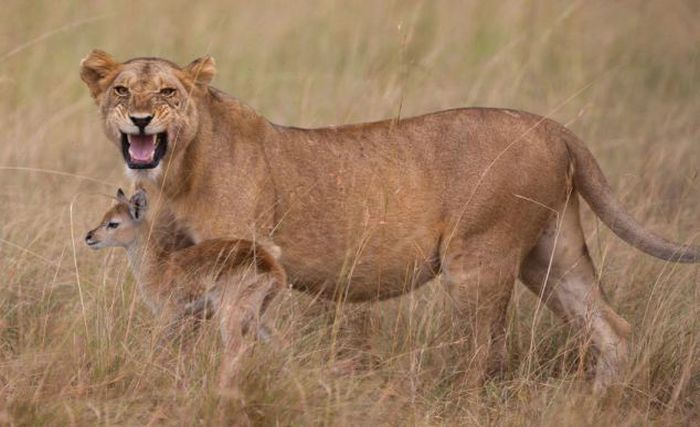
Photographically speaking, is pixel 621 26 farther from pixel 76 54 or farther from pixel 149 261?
pixel 149 261

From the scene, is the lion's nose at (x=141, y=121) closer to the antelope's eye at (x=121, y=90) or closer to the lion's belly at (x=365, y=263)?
the antelope's eye at (x=121, y=90)

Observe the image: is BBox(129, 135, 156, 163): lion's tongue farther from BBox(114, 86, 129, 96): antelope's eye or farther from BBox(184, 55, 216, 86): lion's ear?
BBox(184, 55, 216, 86): lion's ear

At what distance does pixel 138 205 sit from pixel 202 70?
670 millimetres

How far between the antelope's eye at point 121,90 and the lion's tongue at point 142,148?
182 mm

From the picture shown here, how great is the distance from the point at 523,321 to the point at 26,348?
8.35 ft

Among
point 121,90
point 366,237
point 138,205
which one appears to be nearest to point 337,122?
point 366,237

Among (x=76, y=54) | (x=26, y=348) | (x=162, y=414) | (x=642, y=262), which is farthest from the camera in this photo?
(x=76, y=54)

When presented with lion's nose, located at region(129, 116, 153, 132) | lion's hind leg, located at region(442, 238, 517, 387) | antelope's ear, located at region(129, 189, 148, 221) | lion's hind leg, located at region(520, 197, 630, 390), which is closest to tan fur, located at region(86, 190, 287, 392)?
antelope's ear, located at region(129, 189, 148, 221)

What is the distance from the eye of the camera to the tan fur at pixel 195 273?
21.2ft

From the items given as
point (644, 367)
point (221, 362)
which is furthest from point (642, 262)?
point (221, 362)

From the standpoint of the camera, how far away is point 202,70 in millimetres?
6922

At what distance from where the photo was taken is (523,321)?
25.6 ft

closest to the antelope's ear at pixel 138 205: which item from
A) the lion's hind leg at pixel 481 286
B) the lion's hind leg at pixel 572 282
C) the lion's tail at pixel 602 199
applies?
the lion's hind leg at pixel 481 286

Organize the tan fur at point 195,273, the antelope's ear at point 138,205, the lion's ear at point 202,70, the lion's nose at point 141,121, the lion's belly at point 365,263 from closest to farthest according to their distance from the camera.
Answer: the tan fur at point 195,273, the lion's nose at point 141,121, the lion's ear at point 202,70, the antelope's ear at point 138,205, the lion's belly at point 365,263
